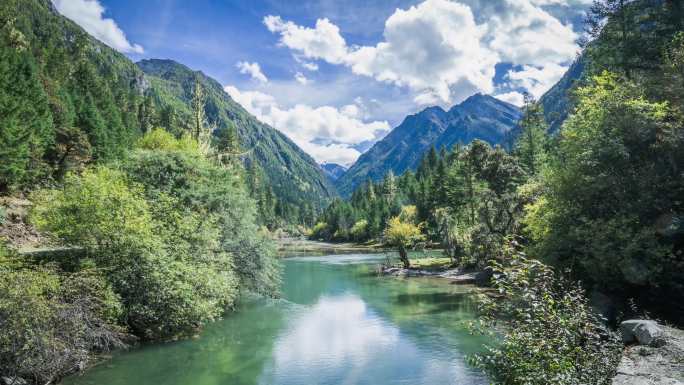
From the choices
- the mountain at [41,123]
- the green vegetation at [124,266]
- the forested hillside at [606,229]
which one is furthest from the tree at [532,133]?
the mountain at [41,123]

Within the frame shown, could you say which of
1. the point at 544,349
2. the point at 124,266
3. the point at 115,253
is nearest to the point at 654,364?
the point at 544,349

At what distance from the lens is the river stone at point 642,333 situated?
14.5m

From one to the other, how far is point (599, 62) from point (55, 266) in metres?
45.1

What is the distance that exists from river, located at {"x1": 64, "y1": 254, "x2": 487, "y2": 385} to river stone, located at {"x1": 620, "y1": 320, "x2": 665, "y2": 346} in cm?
621

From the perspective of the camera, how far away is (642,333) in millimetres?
14984

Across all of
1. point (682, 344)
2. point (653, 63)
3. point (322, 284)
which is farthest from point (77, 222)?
point (653, 63)

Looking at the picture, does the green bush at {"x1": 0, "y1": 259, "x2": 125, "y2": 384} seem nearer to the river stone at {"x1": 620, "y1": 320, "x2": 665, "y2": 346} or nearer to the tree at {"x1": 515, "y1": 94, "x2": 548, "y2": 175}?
the river stone at {"x1": 620, "y1": 320, "x2": 665, "y2": 346}

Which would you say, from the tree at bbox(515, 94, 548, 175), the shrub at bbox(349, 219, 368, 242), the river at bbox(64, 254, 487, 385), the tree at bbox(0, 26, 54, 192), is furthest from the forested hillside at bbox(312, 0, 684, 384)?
the shrub at bbox(349, 219, 368, 242)

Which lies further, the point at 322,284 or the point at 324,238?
the point at 324,238

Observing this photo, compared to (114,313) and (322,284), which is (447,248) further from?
(114,313)

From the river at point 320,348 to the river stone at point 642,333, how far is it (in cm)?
621

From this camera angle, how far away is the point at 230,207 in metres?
35.4

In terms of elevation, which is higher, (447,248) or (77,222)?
(77,222)

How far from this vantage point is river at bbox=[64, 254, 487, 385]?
2067 centimetres
